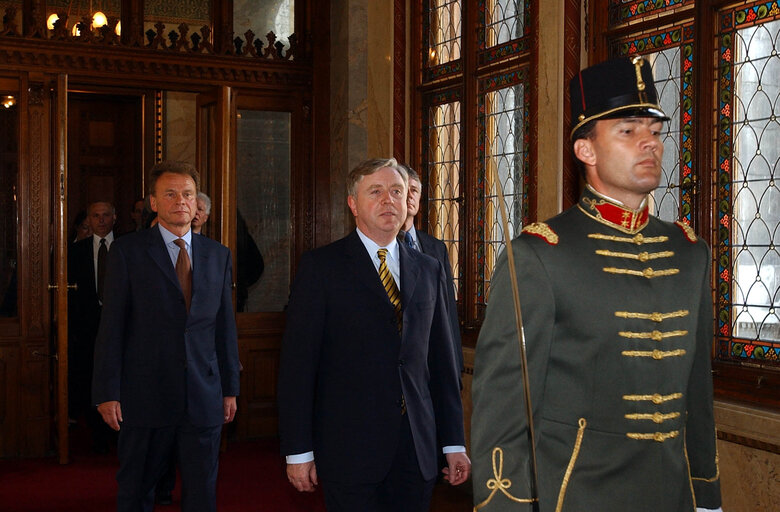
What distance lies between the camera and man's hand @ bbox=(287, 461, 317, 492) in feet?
8.86

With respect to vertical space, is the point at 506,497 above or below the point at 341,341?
below

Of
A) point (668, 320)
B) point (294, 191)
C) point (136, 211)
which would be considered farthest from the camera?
point (136, 211)

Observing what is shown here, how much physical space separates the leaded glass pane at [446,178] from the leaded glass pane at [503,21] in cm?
57

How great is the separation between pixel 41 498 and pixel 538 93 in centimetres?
363

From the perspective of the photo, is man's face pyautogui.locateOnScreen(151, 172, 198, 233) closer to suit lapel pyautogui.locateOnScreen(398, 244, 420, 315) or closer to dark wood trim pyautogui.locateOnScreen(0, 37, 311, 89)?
suit lapel pyautogui.locateOnScreen(398, 244, 420, 315)

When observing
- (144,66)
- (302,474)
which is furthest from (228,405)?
(144,66)

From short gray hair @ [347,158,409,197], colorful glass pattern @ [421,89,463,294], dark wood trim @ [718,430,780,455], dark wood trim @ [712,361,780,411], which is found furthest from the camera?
colorful glass pattern @ [421,89,463,294]

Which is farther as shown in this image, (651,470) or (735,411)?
(735,411)

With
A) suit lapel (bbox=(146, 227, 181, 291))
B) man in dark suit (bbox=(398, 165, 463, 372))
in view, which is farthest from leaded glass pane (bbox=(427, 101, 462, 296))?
suit lapel (bbox=(146, 227, 181, 291))

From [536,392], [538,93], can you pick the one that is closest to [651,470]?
[536,392]

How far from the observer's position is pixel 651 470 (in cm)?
188

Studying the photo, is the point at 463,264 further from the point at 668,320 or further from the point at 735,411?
the point at 668,320

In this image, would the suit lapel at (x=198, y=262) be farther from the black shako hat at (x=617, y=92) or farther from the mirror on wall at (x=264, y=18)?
the mirror on wall at (x=264, y=18)

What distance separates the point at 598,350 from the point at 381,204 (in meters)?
1.16
